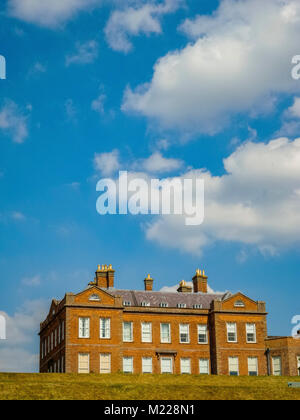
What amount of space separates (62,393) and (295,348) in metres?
34.0

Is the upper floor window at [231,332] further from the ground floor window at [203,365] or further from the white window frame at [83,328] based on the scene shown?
the white window frame at [83,328]

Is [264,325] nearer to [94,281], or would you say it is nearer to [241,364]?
[241,364]

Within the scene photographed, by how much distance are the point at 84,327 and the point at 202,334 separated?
1235 centimetres

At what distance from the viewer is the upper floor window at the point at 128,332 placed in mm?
66812

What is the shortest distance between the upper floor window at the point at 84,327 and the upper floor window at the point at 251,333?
52.5 ft

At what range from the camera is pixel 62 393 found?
1483 inches

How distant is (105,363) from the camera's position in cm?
6391

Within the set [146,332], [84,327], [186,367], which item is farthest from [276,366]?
[84,327]

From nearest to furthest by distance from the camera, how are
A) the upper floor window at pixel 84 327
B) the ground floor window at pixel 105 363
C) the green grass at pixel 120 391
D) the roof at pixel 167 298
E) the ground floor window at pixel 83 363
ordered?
the green grass at pixel 120 391
the ground floor window at pixel 83 363
the ground floor window at pixel 105 363
the upper floor window at pixel 84 327
the roof at pixel 167 298

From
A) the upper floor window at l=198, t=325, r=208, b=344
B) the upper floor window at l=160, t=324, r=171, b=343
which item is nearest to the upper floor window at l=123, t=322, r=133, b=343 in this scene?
the upper floor window at l=160, t=324, r=171, b=343

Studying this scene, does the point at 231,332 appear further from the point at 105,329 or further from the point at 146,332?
the point at 105,329

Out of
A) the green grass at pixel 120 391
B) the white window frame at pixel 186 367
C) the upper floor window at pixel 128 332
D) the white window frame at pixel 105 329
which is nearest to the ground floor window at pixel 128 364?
the upper floor window at pixel 128 332
